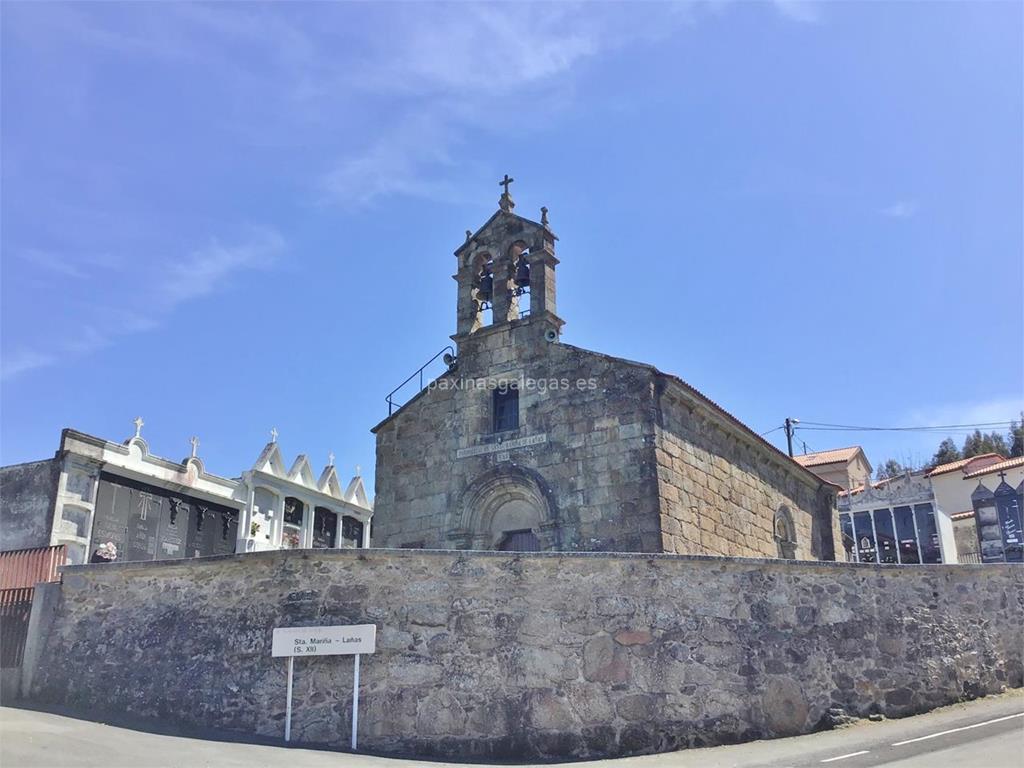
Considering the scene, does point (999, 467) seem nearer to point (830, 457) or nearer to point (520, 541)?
point (830, 457)

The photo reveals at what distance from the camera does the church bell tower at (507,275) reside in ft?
58.4

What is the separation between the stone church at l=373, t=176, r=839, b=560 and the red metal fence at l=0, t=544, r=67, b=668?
6972 millimetres

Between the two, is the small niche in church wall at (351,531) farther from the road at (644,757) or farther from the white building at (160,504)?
the road at (644,757)

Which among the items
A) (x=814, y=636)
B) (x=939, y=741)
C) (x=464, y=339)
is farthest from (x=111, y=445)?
(x=939, y=741)

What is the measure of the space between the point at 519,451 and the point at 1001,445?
56.3m

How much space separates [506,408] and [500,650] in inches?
322

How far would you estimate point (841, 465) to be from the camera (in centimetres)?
4272

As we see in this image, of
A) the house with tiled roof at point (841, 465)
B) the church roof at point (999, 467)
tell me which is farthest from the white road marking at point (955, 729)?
the house with tiled roof at point (841, 465)

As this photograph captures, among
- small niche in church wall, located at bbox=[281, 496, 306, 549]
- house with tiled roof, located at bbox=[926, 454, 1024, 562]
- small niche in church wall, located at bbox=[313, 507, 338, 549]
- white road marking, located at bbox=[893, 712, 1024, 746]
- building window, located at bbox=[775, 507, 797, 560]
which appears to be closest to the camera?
white road marking, located at bbox=[893, 712, 1024, 746]

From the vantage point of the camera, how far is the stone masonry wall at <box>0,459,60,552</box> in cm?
1964

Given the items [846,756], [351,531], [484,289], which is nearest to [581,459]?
[484,289]

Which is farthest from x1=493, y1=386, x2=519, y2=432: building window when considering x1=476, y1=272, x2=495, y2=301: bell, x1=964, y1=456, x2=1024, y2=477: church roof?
x1=964, y1=456, x2=1024, y2=477: church roof

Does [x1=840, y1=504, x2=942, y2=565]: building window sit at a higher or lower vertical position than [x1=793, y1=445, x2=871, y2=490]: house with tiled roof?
lower

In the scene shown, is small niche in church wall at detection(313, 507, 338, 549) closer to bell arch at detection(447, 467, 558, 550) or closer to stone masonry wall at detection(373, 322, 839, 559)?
stone masonry wall at detection(373, 322, 839, 559)
